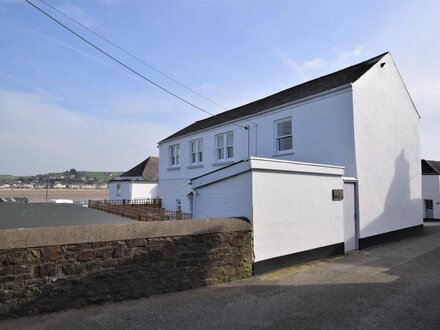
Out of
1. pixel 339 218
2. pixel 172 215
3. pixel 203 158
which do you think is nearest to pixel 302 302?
pixel 339 218

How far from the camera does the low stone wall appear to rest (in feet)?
16.4

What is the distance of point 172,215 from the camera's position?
18.7 meters

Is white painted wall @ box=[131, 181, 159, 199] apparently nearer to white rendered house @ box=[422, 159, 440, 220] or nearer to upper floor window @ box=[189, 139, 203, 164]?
upper floor window @ box=[189, 139, 203, 164]

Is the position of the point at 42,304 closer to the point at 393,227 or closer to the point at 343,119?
the point at 343,119

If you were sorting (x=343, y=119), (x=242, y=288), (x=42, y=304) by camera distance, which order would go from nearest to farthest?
1. (x=42, y=304)
2. (x=242, y=288)
3. (x=343, y=119)

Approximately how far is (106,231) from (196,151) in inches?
648

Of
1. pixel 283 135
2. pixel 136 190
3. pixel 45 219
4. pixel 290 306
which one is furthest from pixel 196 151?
pixel 290 306

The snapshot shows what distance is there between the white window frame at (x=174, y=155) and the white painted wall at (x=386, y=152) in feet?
47.7

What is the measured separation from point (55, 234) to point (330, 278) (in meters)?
5.87

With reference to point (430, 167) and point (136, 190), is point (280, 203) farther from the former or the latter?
point (430, 167)

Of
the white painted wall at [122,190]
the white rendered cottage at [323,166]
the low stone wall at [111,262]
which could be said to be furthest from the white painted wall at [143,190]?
the low stone wall at [111,262]

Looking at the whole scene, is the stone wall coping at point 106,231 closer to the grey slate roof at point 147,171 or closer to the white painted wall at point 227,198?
the white painted wall at point 227,198

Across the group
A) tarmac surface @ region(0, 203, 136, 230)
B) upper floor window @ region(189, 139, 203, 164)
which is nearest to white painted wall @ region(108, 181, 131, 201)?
upper floor window @ region(189, 139, 203, 164)

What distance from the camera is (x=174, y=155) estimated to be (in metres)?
24.9
